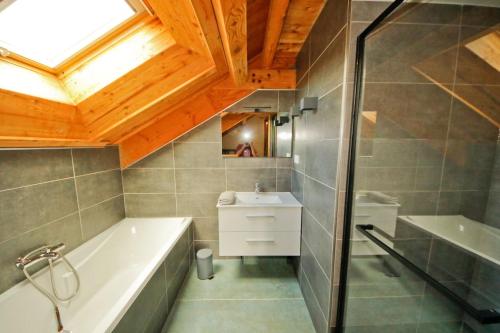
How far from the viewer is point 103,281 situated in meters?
1.60

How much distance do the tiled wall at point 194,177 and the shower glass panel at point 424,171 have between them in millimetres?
1124

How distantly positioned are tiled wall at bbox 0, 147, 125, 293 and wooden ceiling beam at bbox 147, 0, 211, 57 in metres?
1.26

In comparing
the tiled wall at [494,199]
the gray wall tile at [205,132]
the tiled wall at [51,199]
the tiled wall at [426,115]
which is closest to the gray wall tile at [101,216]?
the tiled wall at [51,199]

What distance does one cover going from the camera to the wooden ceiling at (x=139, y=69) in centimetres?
91

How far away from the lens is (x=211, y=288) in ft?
5.78

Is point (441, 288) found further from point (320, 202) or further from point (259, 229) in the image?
point (259, 229)

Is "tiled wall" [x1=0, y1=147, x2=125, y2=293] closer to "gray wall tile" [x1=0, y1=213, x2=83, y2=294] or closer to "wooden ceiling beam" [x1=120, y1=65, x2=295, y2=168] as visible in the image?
"gray wall tile" [x1=0, y1=213, x2=83, y2=294]

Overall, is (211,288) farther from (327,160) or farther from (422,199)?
(422,199)

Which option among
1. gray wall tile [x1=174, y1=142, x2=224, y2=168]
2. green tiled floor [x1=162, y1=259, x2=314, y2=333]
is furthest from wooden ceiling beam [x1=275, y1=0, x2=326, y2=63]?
green tiled floor [x1=162, y1=259, x2=314, y2=333]

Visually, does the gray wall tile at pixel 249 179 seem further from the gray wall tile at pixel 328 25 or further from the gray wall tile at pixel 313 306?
the gray wall tile at pixel 328 25

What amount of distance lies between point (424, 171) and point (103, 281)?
2644mm

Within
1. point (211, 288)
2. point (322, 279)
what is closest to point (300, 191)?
point (322, 279)

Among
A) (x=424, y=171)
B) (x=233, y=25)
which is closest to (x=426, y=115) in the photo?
(x=424, y=171)

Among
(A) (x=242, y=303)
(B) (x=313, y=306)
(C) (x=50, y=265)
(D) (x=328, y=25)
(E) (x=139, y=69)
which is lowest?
(A) (x=242, y=303)
